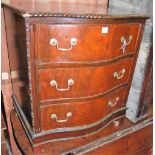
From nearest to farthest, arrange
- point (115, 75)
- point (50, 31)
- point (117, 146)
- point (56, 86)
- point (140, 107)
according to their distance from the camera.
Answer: point (50, 31), point (56, 86), point (115, 75), point (117, 146), point (140, 107)

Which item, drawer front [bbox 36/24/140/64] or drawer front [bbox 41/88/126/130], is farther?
drawer front [bbox 41/88/126/130]

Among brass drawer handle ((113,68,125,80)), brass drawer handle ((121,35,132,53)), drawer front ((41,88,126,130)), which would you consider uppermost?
brass drawer handle ((121,35,132,53))

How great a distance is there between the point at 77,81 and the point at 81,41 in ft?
0.71

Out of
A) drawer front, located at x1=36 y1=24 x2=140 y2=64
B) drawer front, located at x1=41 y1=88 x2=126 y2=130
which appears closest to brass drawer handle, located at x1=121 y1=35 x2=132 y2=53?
drawer front, located at x1=36 y1=24 x2=140 y2=64

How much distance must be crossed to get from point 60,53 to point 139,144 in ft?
3.21

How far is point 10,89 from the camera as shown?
1.46 meters

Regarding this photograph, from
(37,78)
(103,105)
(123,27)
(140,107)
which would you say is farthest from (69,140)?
(123,27)

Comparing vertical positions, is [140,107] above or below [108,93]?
below

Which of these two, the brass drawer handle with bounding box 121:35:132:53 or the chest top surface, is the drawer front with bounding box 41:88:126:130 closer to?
the brass drawer handle with bounding box 121:35:132:53

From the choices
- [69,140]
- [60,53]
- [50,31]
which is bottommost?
[69,140]

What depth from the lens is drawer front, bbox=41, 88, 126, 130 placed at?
41.1 inches

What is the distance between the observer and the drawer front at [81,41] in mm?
856

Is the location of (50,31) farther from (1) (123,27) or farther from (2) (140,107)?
(2) (140,107)

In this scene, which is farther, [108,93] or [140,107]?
[140,107]
